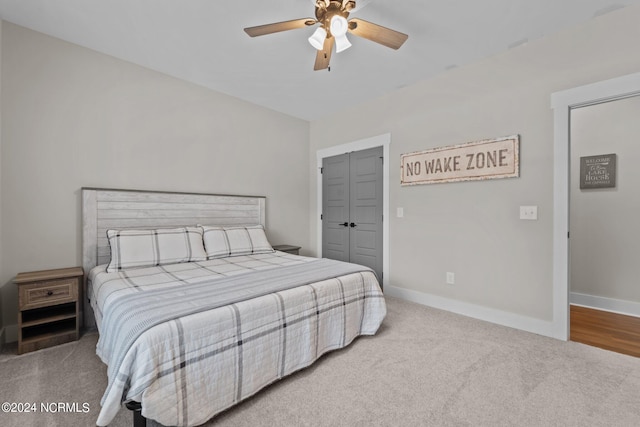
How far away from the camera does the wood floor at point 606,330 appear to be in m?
2.31

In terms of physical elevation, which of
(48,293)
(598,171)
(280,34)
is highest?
(280,34)

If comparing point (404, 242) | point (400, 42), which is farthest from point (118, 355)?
point (404, 242)

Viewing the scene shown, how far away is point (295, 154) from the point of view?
4.56 meters

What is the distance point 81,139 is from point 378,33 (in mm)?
2832

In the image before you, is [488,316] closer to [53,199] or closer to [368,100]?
[368,100]

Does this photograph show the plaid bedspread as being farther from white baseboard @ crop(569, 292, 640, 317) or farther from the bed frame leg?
white baseboard @ crop(569, 292, 640, 317)

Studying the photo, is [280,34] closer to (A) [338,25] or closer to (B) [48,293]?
(A) [338,25]

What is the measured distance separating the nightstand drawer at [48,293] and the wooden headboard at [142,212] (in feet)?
1.24

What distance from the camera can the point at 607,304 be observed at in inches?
125

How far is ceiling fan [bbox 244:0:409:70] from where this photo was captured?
189cm

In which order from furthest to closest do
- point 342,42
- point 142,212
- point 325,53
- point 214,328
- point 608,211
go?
point 608,211, point 142,212, point 325,53, point 342,42, point 214,328

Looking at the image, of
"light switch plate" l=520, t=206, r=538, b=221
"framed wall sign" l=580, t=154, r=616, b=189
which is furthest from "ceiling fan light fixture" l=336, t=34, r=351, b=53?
"framed wall sign" l=580, t=154, r=616, b=189

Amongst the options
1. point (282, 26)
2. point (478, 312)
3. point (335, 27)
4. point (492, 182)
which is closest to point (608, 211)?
point (492, 182)

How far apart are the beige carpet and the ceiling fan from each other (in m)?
Result: 2.30
